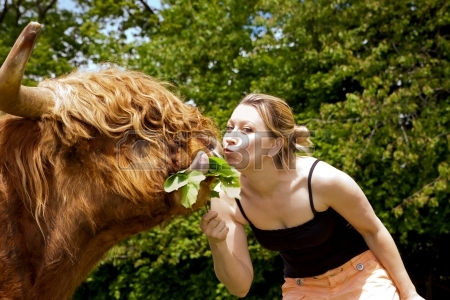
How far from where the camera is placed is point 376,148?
9852 mm

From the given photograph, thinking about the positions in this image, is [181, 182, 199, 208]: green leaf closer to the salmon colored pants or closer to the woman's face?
the woman's face

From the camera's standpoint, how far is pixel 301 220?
3680mm

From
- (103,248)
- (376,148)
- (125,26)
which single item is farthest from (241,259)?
(125,26)

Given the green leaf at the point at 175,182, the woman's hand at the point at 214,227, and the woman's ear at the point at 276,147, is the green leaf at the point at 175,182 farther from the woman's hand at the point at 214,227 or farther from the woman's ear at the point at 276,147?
the woman's ear at the point at 276,147

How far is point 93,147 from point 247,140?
1041 millimetres

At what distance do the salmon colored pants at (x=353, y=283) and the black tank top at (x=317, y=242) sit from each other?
0.04m

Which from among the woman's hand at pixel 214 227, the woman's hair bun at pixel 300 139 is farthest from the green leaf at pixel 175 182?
the woman's hair bun at pixel 300 139

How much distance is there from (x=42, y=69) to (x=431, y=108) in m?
10.9

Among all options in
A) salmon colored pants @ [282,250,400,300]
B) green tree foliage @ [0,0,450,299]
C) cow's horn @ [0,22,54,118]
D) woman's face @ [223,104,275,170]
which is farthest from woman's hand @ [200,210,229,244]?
green tree foliage @ [0,0,450,299]

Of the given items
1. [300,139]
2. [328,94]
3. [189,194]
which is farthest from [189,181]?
[328,94]

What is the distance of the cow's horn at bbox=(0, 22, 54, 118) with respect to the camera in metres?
2.29

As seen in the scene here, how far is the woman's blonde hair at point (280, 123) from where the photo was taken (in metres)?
3.68

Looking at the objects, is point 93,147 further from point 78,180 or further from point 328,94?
point 328,94

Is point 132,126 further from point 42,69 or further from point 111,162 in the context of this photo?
point 42,69
